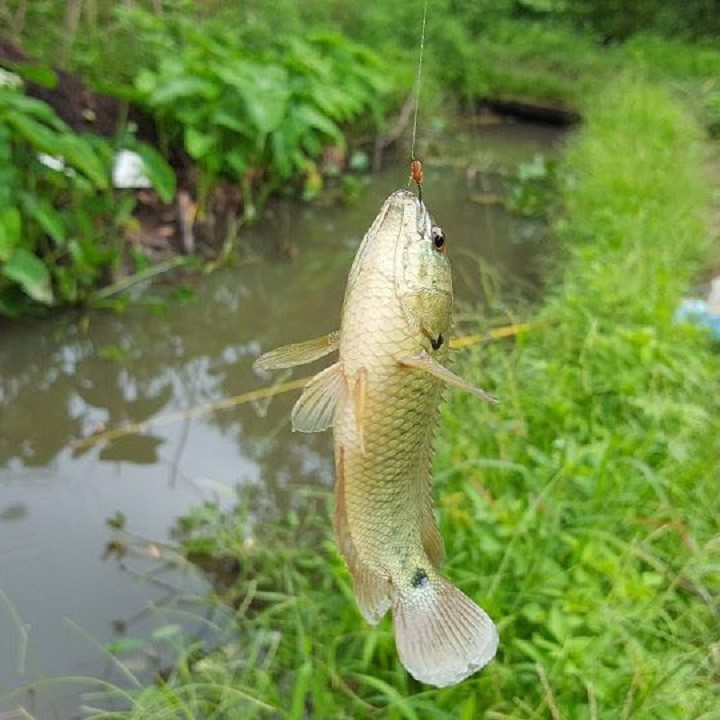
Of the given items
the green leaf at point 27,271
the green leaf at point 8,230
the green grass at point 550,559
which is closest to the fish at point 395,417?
the green grass at point 550,559

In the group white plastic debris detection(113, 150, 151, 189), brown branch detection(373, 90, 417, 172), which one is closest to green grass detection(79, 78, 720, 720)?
white plastic debris detection(113, 150, 151, 189)

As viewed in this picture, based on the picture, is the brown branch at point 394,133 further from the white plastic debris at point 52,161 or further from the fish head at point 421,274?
the fish head at point 421,274

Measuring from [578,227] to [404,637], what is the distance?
5.12 meters

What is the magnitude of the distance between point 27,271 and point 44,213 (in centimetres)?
30

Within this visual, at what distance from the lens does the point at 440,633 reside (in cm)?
115

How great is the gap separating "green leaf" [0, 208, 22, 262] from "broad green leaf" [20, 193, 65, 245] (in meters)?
0.16

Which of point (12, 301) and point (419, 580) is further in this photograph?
point (12, 301)

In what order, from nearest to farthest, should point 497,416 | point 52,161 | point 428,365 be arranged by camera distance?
point 428,365
point 497,416
point 52,161

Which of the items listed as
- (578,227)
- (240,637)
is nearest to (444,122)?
(578,227)

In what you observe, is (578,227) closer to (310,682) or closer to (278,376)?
(278,376)

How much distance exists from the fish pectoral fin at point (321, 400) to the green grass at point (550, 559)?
43.8 inches

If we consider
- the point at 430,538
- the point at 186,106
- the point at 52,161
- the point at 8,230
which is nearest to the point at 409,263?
the point at 430,538

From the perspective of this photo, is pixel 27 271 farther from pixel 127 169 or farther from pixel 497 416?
pixel 497 416

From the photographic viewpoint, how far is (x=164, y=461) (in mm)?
3961
